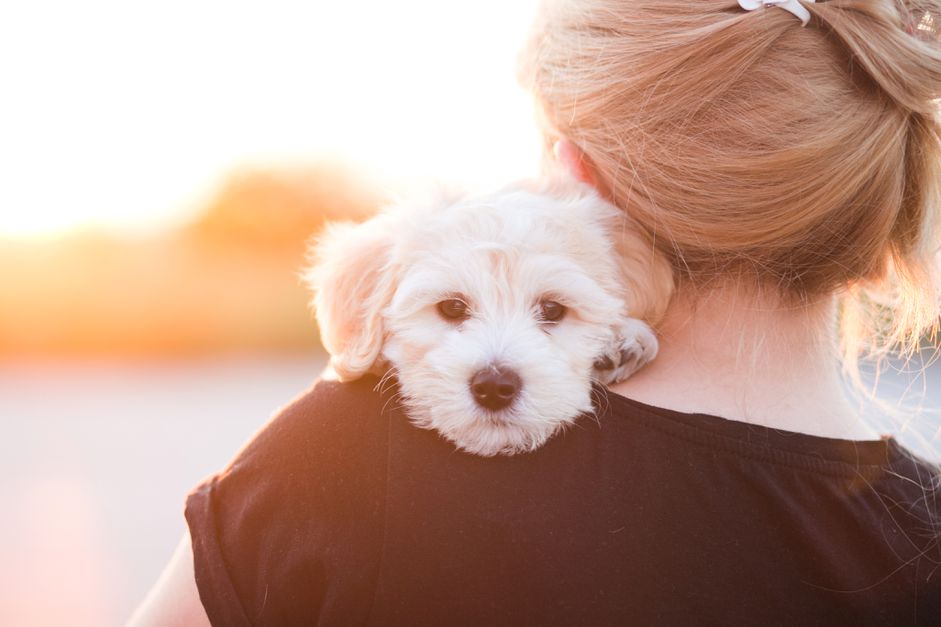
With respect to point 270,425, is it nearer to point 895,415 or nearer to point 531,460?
point 531,460

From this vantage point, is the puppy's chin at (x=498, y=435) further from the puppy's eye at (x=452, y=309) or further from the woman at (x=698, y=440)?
the puppy's eye at (x=452, y=309)

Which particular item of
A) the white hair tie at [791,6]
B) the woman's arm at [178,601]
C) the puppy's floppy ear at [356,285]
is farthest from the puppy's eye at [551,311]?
the woman's arm at [178,601]

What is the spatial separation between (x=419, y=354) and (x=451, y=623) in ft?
2.98

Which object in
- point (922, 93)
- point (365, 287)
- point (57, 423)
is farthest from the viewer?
point (57, 423)

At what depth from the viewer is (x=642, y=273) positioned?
98.3 inches

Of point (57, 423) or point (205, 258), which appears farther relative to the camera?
point (205, 258)

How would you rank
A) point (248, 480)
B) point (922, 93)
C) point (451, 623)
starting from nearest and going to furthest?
point (451, 623)
point (248, 480)
point (922, 93)

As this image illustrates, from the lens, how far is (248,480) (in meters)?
2.01

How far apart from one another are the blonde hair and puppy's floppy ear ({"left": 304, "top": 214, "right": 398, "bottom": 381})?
29.9 inches

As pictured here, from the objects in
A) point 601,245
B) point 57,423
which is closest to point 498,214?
point 601,245

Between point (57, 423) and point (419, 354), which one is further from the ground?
point (419, 354)

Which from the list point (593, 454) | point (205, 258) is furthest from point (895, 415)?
point (205, 258)

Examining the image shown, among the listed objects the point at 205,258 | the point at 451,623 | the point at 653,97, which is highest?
the point at 653,97

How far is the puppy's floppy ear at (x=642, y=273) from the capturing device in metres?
2.45
